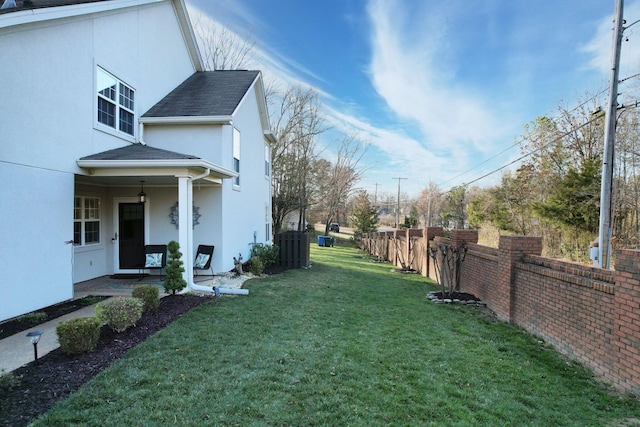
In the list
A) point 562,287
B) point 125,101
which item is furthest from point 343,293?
point 125,101

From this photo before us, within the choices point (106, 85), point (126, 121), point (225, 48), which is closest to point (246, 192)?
point (126, 121)

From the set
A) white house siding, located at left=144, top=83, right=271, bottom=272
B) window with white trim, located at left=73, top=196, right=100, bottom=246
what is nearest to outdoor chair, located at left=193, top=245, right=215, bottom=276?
white house siding, located at left=144, top=83, right=271, bottom=272

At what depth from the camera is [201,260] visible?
9.55 m

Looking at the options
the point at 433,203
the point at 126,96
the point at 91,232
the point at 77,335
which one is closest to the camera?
the point at 77,335

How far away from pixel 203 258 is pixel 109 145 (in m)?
3.73

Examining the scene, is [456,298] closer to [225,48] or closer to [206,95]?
[206,95]

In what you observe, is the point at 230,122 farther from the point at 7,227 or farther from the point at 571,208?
the point at 571,208

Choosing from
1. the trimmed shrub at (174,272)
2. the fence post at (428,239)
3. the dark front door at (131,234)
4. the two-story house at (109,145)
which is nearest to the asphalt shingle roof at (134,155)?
the two-story house at (109,145)

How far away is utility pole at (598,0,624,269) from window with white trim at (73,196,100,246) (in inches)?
581

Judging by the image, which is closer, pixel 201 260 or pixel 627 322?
pixel 627 322

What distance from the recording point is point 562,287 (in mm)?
4789

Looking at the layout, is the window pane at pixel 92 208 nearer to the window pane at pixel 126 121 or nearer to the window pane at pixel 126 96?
the window pane at pixel 126 121

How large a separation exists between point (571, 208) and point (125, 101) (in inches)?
753

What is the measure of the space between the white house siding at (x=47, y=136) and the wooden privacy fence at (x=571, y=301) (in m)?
8.40
